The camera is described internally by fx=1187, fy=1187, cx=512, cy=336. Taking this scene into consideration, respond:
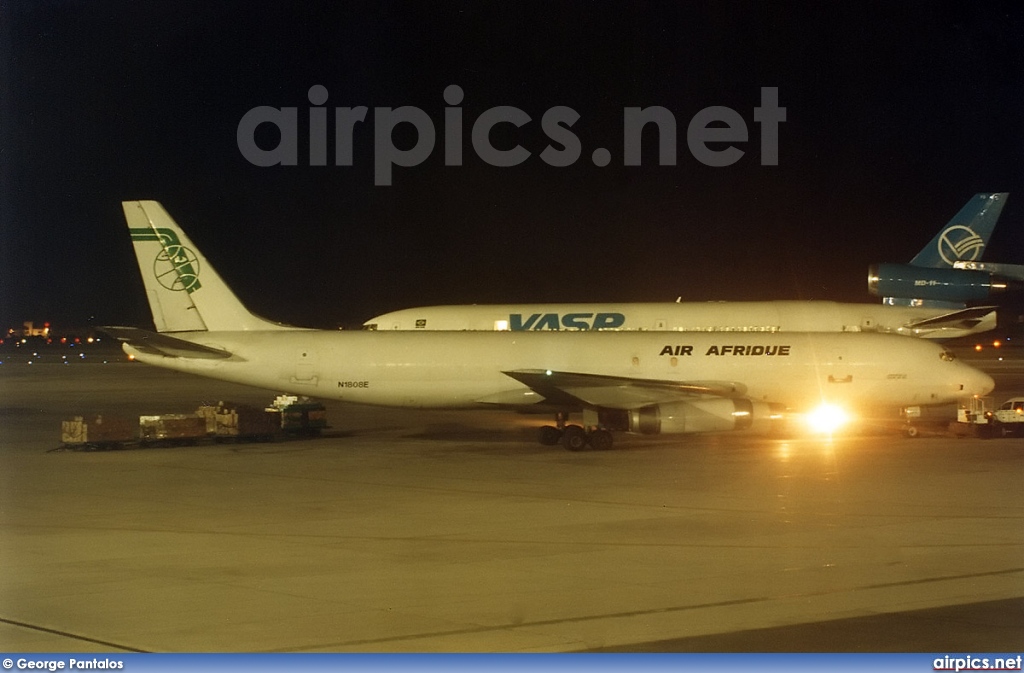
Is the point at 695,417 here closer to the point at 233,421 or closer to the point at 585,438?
the point at 585,438

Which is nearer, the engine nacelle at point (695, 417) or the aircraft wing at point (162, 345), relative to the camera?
the engine nacelle at point (695, 417)

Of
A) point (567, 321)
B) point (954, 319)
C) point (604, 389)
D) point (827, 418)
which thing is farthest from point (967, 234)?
point (604, 389)

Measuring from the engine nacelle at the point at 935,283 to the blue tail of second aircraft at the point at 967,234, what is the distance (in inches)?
30.4

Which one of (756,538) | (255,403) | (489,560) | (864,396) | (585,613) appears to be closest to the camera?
(585,613)

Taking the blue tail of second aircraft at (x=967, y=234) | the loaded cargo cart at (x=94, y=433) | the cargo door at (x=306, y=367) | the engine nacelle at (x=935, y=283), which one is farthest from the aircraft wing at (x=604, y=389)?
the blue tail of second aircraft at (x=967, y=234)

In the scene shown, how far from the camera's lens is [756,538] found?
15.0m

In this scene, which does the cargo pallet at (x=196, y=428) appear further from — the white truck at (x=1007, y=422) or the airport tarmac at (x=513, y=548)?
the white truck at (x=1007, y=422)

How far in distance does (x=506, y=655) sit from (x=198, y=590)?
4159 mm

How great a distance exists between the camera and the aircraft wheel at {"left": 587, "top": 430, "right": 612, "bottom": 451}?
27.1 metres

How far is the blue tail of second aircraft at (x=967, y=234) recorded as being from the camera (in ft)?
176

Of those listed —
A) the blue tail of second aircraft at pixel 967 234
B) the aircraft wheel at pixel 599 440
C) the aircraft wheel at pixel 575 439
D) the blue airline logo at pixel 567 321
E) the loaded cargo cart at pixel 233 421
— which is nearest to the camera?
the aircraft wheel at pixel 575 439

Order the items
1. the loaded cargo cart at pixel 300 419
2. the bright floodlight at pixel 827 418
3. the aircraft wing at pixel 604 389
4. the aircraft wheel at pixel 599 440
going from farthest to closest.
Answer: the loaded cargo cart at pixel 300 419
the bright floodlight at pixel 827 418
the aircraft wing at pixel 604 389
the aircraft wheel at pixel 599 440

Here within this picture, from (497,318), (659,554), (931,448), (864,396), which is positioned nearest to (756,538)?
(659,554)

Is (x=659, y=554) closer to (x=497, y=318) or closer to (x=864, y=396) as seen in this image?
(x=864, y=396)
